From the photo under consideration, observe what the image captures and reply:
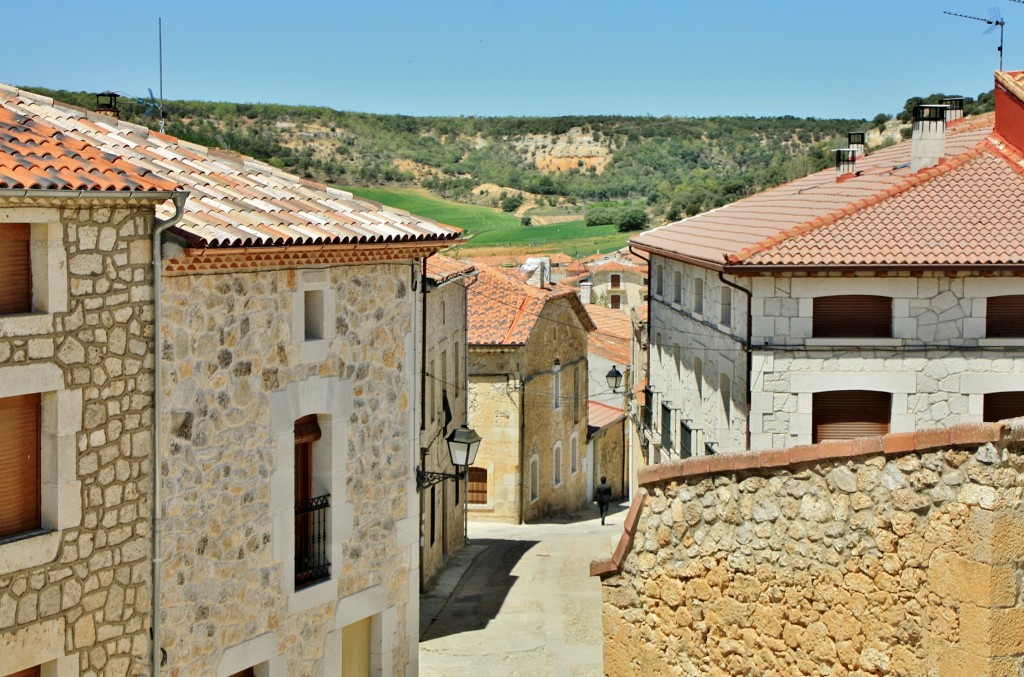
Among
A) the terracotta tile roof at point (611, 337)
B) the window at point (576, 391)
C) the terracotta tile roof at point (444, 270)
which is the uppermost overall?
the terracotta tile roof at point (444, 270)

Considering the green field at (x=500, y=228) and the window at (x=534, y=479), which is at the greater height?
the green field at (x=500, y=228)

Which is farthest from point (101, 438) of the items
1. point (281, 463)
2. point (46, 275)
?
point (281, 463)

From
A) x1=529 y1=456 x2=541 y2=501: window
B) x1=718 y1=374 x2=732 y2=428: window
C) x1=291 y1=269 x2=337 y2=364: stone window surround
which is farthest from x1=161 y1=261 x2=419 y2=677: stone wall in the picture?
x1=529 y1=456 x2=541 y2=501: window

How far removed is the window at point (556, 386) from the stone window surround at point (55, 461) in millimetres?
22967

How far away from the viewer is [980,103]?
1809 inches

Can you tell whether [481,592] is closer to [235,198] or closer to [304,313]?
[304,313]

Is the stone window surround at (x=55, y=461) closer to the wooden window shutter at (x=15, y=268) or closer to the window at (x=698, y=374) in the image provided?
the wooden window shutter at (x=15, y=268)

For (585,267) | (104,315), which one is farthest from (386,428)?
(585,267)

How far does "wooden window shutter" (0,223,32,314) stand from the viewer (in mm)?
8336

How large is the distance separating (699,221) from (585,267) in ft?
108

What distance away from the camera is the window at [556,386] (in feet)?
103

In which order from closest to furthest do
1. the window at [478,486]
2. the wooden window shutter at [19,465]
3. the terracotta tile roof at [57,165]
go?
→ the terracotta tile roof at [57,165] < the wooden window shutter at [19,465] < the window at [478,486]

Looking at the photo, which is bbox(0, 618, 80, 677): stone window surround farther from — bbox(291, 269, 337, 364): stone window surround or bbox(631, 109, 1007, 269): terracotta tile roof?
bbox(631, 109, 1007, 269): terracotta tile roof

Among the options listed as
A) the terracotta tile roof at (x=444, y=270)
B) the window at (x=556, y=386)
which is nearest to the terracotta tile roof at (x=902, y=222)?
the terracotta tile roof at (x=444, y=270)
